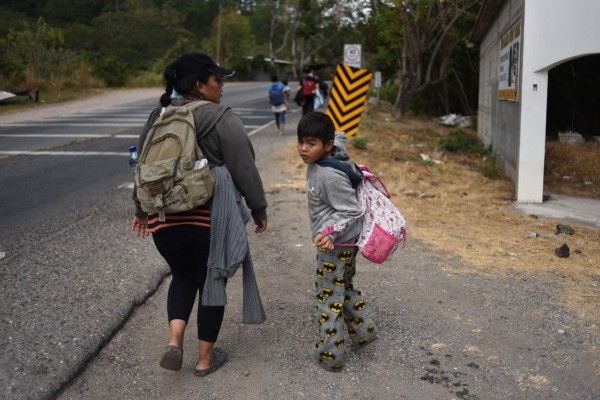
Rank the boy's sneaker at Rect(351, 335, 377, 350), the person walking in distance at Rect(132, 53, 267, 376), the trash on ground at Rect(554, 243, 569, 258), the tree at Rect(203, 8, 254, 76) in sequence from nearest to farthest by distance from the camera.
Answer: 1. the person walking in distance at Rect(132, 53, 267, 376)
2. the boy's sneaker at Rect(351, 335, 377, 350)
3. the trash on ground at Rect(554, 243, 569, 258)
4. the tree at Rect(203, 8, 254, 76)

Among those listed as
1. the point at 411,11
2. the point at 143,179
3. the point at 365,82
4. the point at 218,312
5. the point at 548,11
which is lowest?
the point at 218,312

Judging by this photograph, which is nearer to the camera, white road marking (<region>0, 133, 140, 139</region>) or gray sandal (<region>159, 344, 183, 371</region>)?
gray sandal (<region>159, 344, 183, 371</region>)

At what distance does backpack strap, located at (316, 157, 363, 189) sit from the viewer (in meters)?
3.76

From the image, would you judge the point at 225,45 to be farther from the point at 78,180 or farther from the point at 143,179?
the point at 143,179

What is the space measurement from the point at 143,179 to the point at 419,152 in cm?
1171

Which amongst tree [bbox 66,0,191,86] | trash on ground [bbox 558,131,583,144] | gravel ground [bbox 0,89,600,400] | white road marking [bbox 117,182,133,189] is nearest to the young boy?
gravel ground [bbox 0,89,600,400]

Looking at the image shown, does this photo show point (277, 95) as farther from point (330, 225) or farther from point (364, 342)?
point (330, 225)

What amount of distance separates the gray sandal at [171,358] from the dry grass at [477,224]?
2866 millimetres

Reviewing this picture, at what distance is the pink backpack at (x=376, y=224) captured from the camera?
3766 mm

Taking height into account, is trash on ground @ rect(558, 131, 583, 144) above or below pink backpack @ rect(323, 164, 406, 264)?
above

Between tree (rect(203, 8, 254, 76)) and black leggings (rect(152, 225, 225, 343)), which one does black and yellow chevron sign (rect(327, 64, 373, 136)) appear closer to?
black leggings (rect(152, 225, 225, 343))

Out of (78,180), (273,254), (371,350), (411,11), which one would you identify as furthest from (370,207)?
(411,11)

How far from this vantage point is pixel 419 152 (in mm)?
14547

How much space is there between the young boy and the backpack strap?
21 millimetres
